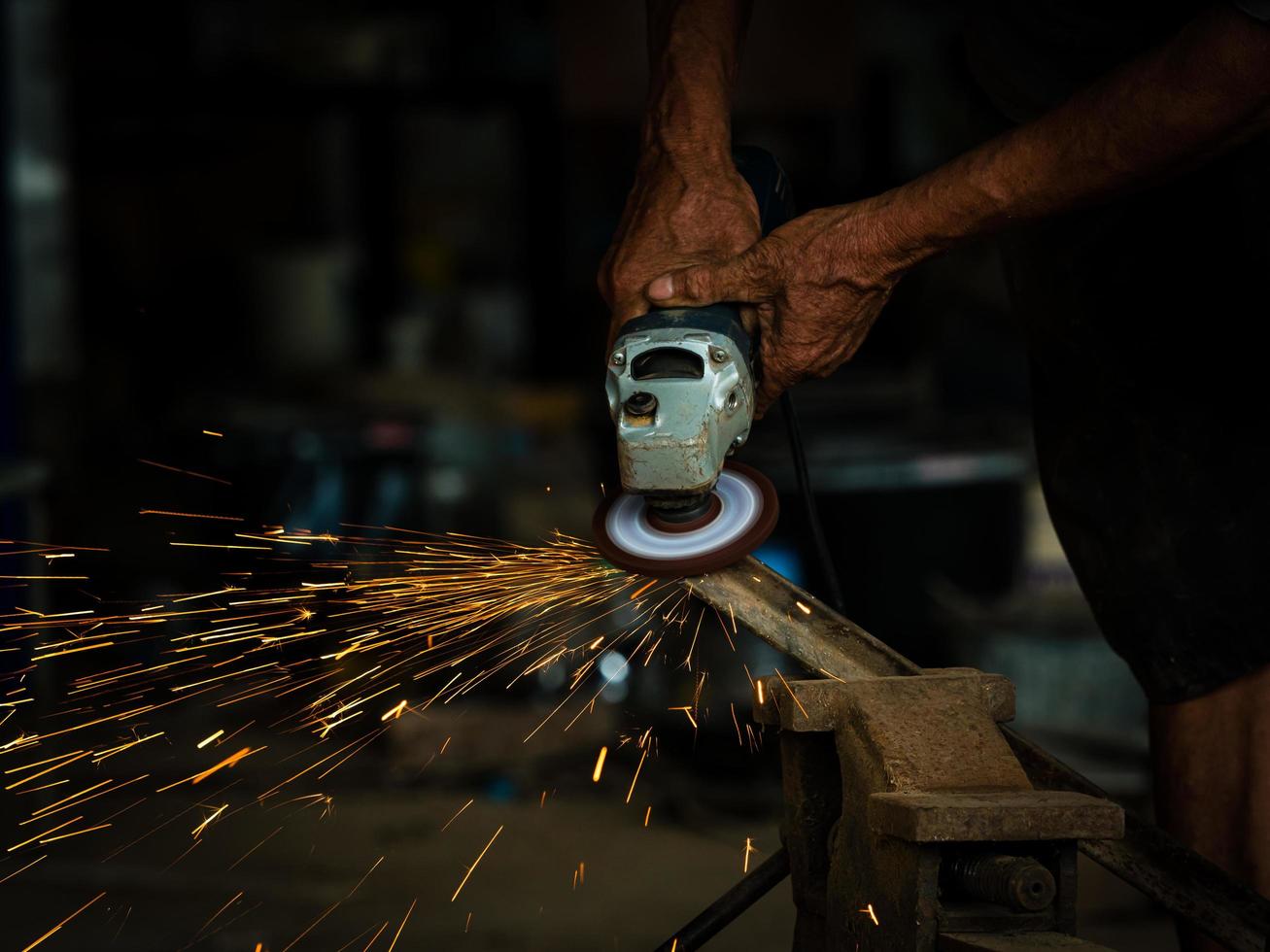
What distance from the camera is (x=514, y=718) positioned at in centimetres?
451

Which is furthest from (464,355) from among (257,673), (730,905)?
(730,905)

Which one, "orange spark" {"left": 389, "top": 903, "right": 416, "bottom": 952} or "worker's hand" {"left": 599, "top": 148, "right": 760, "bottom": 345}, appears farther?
"orange spark" {"left": 389, "top": 903, "right": 416, "bottom": 952}

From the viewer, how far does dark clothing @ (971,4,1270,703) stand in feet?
7.08

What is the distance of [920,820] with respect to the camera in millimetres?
1444

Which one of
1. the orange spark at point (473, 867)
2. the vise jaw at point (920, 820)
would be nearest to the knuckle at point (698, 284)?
the vise jaw at point (920, 820)

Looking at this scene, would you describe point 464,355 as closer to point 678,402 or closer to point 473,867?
point 473,867

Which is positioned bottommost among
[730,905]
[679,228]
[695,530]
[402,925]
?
[402,925]

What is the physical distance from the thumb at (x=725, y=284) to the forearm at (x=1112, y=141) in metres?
0.19

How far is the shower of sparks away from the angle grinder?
817mm

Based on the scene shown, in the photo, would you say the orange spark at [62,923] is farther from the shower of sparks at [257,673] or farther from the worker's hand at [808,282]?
the worker's hand at [808,282]

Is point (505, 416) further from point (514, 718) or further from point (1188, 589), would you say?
point (1188, 589)

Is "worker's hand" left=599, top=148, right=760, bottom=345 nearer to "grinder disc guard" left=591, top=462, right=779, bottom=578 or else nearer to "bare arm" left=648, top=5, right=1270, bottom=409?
"bare arm" left=648, top=5, right=1270, bottom=409

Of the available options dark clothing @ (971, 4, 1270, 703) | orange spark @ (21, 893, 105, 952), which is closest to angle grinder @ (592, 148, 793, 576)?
dark clothing @ (971, 4, 1270, 703)

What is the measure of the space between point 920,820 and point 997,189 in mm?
793
